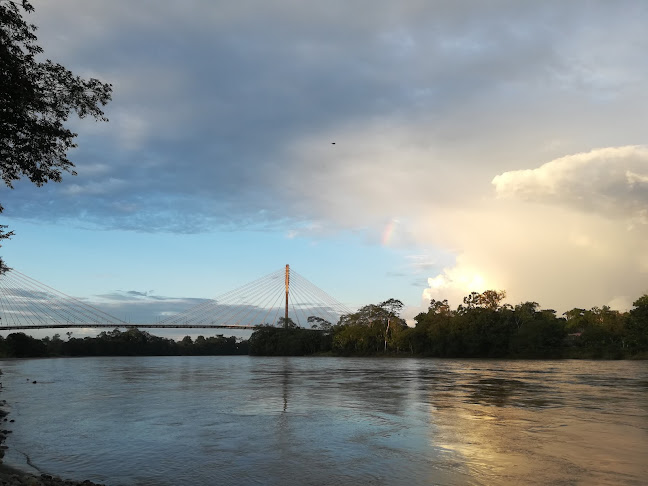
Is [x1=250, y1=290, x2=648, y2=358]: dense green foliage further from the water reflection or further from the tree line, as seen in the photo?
the water reflection

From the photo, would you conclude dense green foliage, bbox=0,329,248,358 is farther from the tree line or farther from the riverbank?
the riverbank

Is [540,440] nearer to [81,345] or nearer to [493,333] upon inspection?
[493,333]

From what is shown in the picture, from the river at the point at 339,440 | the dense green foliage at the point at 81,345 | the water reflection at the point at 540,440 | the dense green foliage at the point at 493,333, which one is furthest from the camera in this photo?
the dense green foliage at the point at 81,345

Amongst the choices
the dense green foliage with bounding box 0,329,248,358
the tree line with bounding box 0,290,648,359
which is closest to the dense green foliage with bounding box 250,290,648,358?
the tree line with bounding box 0,290,648,359

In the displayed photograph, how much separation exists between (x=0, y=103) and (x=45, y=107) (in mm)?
1299

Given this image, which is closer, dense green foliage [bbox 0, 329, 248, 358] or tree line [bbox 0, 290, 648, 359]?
tree line [bbox 0, 290, 648, 359]

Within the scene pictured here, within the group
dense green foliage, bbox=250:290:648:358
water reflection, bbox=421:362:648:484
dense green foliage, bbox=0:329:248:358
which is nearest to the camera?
water reflection, bbox=421:362:648:484

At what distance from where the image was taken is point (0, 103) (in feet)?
37.0

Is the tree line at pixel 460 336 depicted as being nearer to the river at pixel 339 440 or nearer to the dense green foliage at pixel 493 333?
the dense green foliage at pixel 493 333

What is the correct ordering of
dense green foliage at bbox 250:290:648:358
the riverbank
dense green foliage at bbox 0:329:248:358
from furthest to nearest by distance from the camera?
dense green foliage at bbox 0:329:248:358 < dense green foliage at bbox 250:290:648:358 < the riverbank

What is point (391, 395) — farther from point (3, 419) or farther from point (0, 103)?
point (0, 103)

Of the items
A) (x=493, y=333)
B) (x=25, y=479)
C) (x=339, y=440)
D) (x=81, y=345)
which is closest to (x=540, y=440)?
(x=339, y=440)

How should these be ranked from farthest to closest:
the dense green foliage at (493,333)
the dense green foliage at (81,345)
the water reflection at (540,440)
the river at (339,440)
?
the dense green foliage at (81,345) → the dense green foliage at (493,333) → the river at (339,440) → the water reflection at (540,440)

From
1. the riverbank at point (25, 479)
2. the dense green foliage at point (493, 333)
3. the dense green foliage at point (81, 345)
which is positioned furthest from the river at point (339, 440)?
the dense green foliage at point (81, 345)
